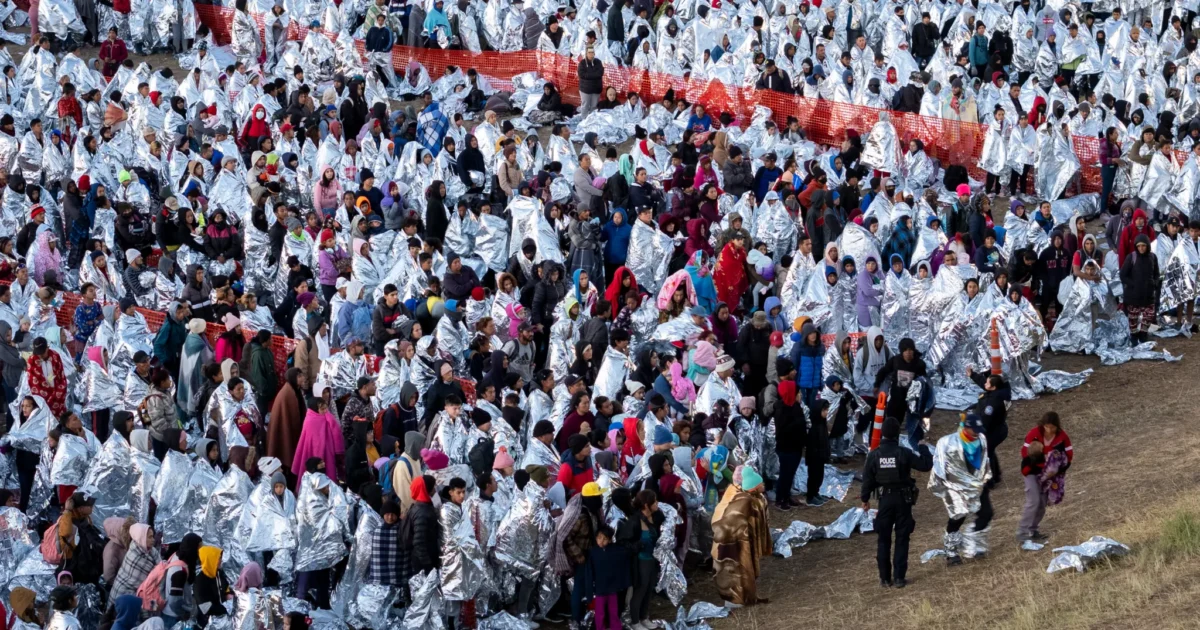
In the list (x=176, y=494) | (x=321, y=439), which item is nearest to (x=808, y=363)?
(x=321, y=439)

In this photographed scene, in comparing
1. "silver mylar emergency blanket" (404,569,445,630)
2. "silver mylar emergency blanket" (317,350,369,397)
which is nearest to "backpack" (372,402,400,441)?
"silver mylar emergency blanket" (317,350,369,397)

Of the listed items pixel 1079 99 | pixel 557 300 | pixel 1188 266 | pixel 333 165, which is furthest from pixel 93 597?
pixel 1079 99

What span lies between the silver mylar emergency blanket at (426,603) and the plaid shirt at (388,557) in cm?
13

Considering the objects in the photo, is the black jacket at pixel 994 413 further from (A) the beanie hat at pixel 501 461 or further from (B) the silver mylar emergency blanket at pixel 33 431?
(B) the silver mylar emergency blanket at pixel 33 431

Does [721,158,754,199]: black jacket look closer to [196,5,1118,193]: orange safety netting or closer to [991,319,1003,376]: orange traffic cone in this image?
[196,5,1118,193]: orange safety netting

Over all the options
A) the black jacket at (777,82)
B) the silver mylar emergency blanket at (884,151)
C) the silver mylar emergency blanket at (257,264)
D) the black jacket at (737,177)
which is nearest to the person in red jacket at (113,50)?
the silver mylar emergency blanket at (257,264)

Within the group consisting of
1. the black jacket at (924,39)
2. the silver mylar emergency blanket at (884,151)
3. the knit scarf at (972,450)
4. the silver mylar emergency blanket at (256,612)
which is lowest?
the silver mylar emergency blanket at (256,612)

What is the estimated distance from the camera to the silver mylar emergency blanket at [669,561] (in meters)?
14.5

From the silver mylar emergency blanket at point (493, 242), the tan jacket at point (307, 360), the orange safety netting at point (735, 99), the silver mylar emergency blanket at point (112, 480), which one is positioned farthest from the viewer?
the orange safety netting at point (735, 99)

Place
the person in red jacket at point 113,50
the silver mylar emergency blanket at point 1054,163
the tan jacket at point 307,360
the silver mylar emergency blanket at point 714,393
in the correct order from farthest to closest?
the person in red jacket at point 113,50 → the silver mylar emergency blanket at point 1054,163 → the tan jacket at point 307,360 → the silver mylar emergency blanket at point 714,393

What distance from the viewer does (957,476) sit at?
14359 mm

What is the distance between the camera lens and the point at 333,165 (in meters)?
23.1

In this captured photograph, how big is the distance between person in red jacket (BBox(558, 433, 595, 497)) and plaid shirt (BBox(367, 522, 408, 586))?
1.35 m

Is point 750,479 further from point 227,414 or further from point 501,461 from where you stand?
point 227,414
